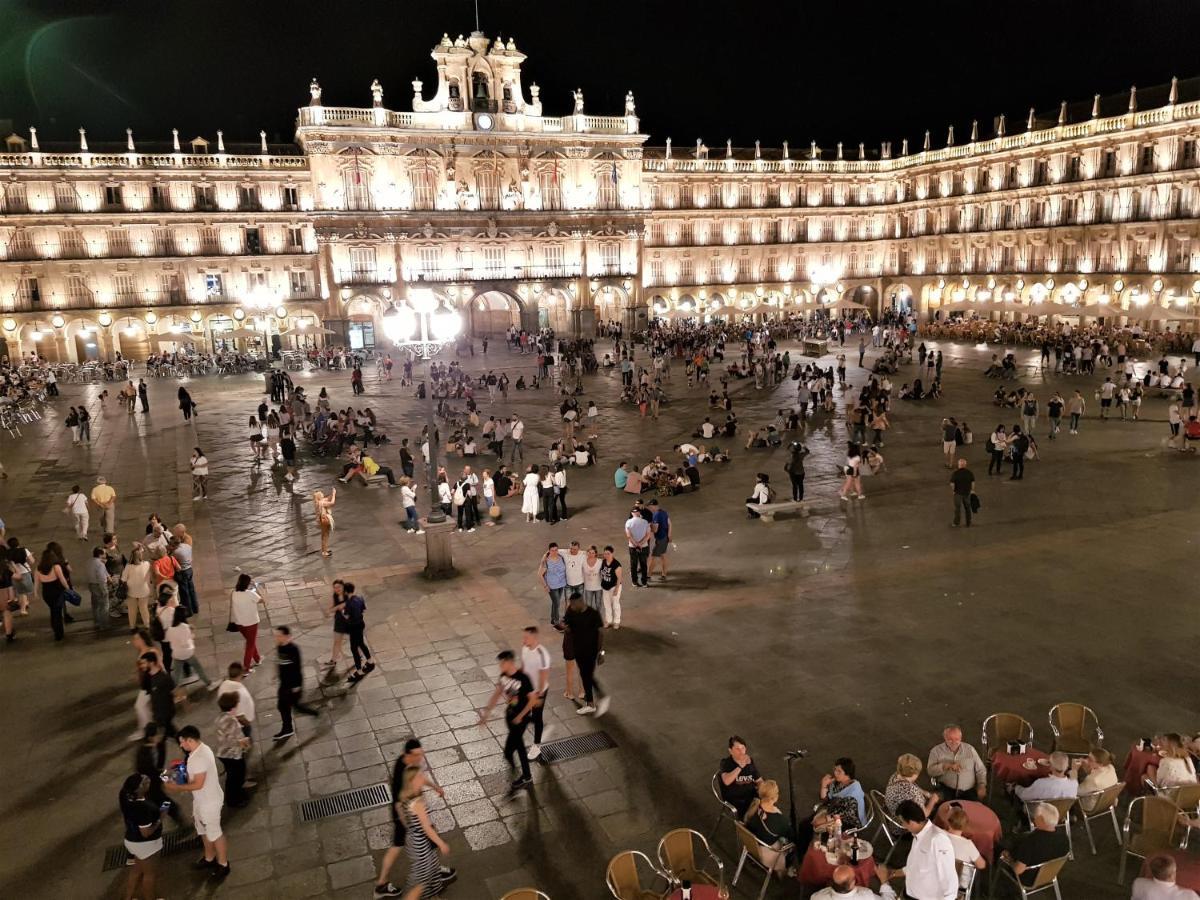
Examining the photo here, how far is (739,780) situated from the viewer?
694 cm

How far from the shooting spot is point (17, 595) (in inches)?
487

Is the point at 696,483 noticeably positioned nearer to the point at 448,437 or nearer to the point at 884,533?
the point at 884,533

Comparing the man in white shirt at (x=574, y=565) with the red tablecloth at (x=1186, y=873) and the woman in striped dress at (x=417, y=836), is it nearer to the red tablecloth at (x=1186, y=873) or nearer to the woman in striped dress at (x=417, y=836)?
the woman in striped dress at (x=417, y=836)

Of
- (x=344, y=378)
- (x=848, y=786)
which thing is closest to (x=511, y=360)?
(x=344, y=378)

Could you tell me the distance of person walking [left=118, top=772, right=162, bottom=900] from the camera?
20.8 ft

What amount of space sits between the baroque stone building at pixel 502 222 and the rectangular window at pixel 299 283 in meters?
0.12

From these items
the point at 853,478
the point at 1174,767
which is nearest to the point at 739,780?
the point at 1174,767

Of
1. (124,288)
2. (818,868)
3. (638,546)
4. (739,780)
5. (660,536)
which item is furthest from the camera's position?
(124,288)

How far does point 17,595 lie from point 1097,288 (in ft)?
174

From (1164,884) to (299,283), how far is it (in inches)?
2062

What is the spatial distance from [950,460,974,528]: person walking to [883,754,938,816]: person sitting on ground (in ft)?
31.8

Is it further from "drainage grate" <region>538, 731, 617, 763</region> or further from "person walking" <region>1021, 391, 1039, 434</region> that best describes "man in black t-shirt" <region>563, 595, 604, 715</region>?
"person walking" <region>1021, 391, 1039, 434</region>

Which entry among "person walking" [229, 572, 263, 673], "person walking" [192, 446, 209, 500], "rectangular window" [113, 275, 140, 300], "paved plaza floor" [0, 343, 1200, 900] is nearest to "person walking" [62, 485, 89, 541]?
"paved plaza floor" [0, 343, 1200, 900]

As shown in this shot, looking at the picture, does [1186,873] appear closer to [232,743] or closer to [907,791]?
[907,791]
